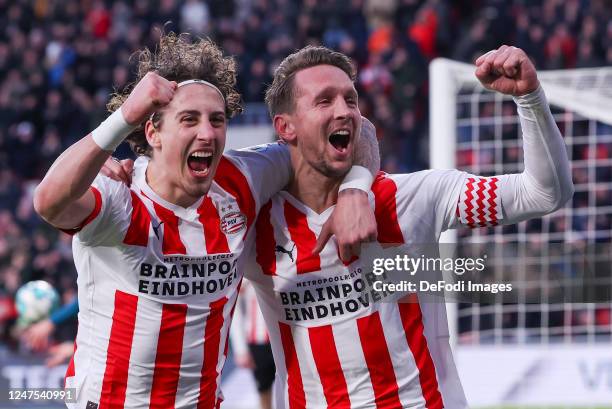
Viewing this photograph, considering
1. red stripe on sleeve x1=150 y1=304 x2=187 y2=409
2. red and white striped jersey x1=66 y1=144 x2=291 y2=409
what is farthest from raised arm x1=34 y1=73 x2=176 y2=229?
red stripe on sleeve x1=150 y1=304 x2=187 y2=409

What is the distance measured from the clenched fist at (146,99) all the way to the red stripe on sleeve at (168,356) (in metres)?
0.86

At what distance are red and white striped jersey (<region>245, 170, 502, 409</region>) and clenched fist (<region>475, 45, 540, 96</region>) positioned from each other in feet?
1.78

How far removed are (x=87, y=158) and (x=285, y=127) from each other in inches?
45.3

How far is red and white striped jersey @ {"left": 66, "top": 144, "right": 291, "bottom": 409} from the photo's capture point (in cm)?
433

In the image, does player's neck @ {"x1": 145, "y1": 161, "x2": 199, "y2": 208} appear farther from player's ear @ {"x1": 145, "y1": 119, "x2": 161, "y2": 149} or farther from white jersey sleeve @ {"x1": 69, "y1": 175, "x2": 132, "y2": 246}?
white jersey sleeve @ {"x1": 69, "y1": 175, "x2": 132, "y2": 246}

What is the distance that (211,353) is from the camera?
453 centimetres

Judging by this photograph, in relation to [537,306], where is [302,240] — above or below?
above

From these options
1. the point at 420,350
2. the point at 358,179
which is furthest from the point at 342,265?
the point at 420,350

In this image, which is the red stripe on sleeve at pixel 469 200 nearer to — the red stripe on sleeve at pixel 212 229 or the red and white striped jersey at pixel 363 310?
the red and white striped jersey at pixel 363 310

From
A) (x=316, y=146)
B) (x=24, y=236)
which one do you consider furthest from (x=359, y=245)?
(x=24, y=236)

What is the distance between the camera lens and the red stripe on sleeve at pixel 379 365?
451 centimetres

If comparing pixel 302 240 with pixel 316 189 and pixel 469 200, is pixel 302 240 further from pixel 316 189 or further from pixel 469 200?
pixel 469 200

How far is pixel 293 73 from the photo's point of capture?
479cm

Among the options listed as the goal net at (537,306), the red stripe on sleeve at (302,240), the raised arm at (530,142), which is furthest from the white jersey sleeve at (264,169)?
the goal net at (537,306)
